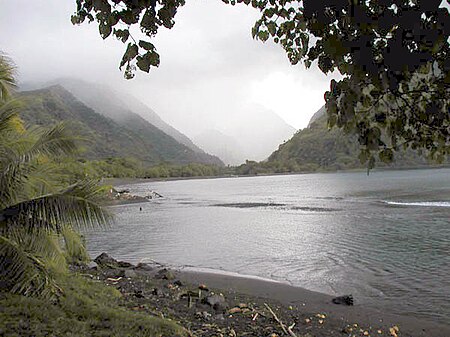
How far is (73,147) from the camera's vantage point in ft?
33.4

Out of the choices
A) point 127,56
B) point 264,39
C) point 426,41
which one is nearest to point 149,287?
point 264,39

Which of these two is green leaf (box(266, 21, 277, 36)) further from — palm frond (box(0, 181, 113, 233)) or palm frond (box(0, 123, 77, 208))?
palm frond (box(0, 123, 77, 208))

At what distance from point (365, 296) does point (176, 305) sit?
7.11 metres

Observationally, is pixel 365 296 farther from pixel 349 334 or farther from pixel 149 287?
pixel 149 287

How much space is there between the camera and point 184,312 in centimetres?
1030

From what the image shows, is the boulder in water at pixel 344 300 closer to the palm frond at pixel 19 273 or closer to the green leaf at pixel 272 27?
the palm frond at pixel 19 273

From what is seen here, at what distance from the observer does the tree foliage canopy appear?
2.09 m

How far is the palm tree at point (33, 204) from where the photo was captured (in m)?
8.47

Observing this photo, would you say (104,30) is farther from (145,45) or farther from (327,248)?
(327,248)

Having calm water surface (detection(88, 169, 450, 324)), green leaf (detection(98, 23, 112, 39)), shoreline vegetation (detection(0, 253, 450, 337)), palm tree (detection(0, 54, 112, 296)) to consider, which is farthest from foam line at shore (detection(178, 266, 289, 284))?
green leaf (detection(98, 23, 112, 39))

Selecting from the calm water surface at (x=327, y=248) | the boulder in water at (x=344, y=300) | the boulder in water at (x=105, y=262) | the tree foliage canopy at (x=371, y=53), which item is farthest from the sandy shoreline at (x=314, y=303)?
the tree foliage canopy at (x=371, y=53)

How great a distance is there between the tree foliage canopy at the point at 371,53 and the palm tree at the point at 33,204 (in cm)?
593

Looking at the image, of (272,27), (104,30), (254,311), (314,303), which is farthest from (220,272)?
(104,30)

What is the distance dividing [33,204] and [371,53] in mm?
7982
